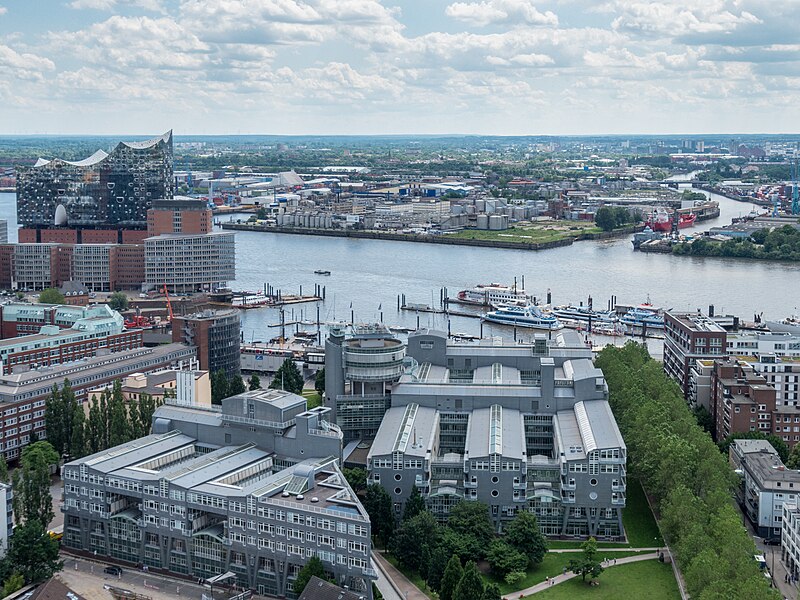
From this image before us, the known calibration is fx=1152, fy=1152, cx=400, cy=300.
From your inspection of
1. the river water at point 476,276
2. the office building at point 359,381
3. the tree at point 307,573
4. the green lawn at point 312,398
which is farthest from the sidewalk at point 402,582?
the river water at point 476,276

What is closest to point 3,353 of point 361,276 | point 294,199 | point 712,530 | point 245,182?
point 712,530

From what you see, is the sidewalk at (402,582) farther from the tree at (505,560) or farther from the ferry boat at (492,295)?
the ferry boat at (492,295)

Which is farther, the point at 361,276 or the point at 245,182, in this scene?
the point at 245,182

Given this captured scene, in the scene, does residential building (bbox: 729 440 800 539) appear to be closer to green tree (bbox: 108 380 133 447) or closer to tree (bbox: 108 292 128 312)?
green tree (bbox: 108 380 133 447)

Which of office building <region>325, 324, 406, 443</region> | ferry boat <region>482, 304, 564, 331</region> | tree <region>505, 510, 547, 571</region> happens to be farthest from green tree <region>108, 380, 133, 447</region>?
ferry boat <region>482, 304, 564, 331</region>

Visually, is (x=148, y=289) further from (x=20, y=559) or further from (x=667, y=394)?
(x=20, y=559)
